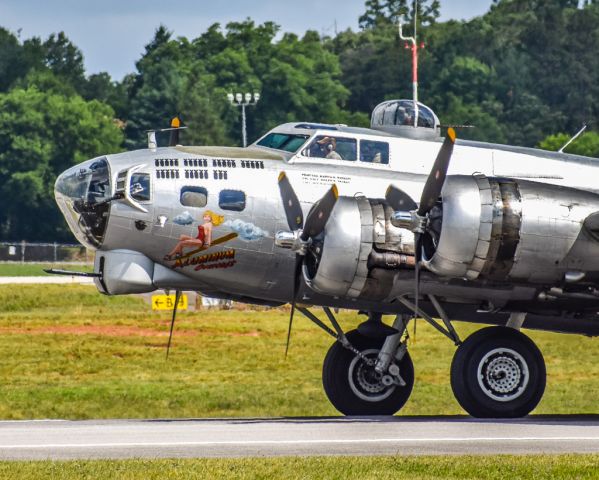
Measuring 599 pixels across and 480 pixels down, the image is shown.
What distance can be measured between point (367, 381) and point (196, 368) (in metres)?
18.7

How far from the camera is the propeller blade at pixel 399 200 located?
1019 inches

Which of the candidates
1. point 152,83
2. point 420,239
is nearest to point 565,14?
point 152,83

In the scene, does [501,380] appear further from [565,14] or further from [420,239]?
[565,14]

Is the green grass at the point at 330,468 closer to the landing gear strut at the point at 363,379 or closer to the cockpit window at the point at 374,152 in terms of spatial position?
the landing gear strut at the point at 363,379

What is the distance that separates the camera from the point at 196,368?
4781 centimetres

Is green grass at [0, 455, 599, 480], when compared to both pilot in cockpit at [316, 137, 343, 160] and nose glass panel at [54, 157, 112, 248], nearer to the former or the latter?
nose glass panel at [54, 157, 112, 248]

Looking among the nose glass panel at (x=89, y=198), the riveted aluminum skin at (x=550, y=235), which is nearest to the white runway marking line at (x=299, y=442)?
the riveted aluminum skin at (x=550, y=235)

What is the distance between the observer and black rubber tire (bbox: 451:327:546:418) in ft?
87.0

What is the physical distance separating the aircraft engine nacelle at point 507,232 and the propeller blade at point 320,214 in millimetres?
1689

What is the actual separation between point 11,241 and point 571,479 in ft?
410

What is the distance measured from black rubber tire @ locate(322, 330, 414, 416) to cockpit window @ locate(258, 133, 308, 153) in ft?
12.5

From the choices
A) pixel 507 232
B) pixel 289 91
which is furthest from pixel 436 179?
pixel 289 91

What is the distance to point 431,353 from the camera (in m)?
53.7

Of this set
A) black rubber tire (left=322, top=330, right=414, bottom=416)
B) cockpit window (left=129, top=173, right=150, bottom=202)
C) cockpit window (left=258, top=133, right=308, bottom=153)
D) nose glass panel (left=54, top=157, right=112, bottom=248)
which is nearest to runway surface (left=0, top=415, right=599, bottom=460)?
black rubber tire (left=322, top=330, right=414, bottom=416)
